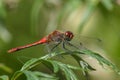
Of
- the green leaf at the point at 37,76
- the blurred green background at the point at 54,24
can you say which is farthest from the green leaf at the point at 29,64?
the blurred green background at the point at 54,24

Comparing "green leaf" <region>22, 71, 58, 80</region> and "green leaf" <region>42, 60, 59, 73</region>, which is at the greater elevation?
"green leaf" <region>42, 60, 59, 73</region>

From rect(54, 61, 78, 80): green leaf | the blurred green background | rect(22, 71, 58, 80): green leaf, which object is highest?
rect(54, 61, 78, 80): green leaf

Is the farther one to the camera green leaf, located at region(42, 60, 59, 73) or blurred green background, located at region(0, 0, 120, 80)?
blurred green background, located at region(0, 0, 120, 80)

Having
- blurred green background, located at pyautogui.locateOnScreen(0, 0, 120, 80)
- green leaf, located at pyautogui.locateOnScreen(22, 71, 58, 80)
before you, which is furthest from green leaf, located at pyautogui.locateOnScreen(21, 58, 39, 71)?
blurred green background, located at pyautogui.locateOnScreen(0, 0, 120, 80)

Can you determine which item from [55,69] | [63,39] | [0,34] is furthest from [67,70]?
[0,34]

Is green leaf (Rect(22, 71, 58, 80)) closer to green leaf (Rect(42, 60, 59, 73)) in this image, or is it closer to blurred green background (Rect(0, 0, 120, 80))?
green leaf (Rect(42, 60, 59, 73))

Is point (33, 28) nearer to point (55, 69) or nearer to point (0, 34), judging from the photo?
point (0, 34)

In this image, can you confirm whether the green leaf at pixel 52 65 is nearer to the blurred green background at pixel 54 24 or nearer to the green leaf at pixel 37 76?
the green leaf at pixel 37 76

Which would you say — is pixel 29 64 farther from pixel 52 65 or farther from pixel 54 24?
pixel 54 24
